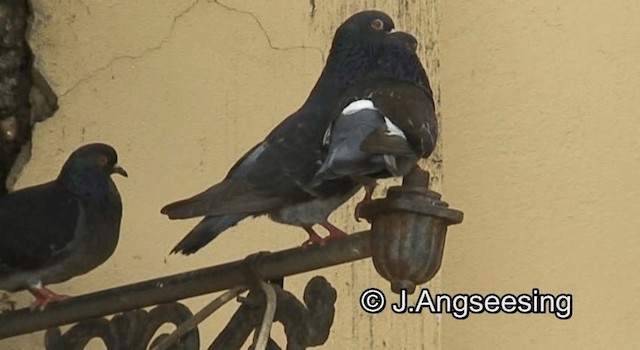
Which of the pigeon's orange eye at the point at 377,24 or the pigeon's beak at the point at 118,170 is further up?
the pigeon's orange eye at the point at 377,24

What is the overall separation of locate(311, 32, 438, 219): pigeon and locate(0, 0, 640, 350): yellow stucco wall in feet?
2.36

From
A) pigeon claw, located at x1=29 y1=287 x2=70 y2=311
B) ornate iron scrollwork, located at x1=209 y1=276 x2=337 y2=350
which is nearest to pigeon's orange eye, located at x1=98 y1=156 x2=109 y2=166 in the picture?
pigeon claw, located at x1=29 y1=287 x2=70 y2=311

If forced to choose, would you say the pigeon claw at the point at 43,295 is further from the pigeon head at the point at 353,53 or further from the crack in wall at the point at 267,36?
the crack in wall at the point at 267,36

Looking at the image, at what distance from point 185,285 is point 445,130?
1.08 metres

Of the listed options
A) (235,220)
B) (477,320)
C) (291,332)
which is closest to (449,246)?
(477,320)

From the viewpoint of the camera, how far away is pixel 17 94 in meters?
3.28

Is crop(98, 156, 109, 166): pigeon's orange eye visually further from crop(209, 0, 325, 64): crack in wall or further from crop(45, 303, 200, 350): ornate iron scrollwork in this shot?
crop(209, 0, 325, 64): crack in wall

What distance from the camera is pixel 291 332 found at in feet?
7.98

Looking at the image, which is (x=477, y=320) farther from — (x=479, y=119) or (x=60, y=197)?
(x=60, y=197)

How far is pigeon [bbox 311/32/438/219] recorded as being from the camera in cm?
237

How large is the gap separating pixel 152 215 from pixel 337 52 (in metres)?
0.65

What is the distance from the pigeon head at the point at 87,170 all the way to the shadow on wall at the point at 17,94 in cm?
25

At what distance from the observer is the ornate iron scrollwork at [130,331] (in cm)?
264

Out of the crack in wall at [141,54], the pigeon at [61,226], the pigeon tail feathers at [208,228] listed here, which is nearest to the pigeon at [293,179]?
the pigeon tail feathers at [208,228]
